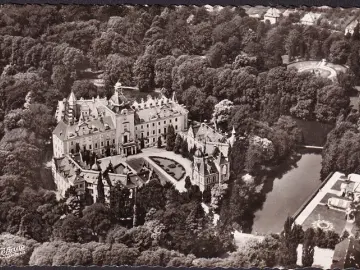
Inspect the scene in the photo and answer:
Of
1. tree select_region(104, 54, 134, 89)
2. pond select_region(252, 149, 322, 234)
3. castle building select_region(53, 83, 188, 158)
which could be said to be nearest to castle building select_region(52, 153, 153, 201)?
castle building select_region(53, 83, 188, 158)

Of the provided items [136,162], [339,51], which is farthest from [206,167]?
[339,51]

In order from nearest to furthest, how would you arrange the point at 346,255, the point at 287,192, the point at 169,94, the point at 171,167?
the point at 346,255 → the point at 287,192 → the point at 171,167 → the point at 169,94

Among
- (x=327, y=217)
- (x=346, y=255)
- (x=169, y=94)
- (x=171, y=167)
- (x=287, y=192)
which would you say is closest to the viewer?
(x=346, y=255)

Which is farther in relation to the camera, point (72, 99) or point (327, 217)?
point (72, 99)

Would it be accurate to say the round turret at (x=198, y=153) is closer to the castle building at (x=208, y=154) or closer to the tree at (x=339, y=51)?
the castle building at (x=208, y=154)

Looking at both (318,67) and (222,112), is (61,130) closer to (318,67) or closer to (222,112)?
(222,112)

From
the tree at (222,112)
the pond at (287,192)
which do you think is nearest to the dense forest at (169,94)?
the tree at (222,112)
